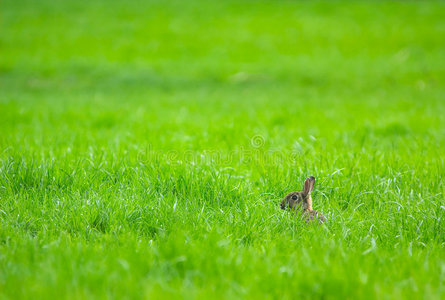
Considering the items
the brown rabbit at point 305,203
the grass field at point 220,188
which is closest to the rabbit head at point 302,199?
the brown rabbit at point 305,203

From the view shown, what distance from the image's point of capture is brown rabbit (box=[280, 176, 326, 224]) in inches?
123

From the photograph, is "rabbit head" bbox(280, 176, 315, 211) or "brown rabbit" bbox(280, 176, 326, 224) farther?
"rabbit head" bbox(280, 176, 315, 211)

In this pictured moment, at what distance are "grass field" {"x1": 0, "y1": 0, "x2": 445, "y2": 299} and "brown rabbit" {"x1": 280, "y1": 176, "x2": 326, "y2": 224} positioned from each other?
0.09 meters

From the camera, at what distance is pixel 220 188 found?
11.6 ft

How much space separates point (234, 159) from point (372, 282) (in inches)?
100

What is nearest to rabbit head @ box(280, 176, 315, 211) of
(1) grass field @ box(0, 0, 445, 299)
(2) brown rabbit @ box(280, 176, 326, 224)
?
(2) brown rabbit @ box(280, 176, 326, 224)

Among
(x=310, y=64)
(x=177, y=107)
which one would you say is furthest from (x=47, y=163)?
(x=310, y=64)

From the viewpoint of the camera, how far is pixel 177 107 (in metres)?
9.19

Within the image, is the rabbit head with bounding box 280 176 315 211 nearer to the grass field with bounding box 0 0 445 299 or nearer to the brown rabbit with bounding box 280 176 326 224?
the brown rabbit with bounding box 280 176 326 224

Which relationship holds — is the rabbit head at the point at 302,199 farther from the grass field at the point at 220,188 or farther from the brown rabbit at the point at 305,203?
the grass field at the point at 220,188

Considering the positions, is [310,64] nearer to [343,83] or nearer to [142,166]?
[343,83]

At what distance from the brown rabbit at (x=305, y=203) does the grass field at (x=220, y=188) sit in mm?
91

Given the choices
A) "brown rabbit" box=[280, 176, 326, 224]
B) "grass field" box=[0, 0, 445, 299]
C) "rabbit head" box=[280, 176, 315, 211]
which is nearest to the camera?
"grass field" box=[0, 0, 445, 299]

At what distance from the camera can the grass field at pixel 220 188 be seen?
231 centimetres
